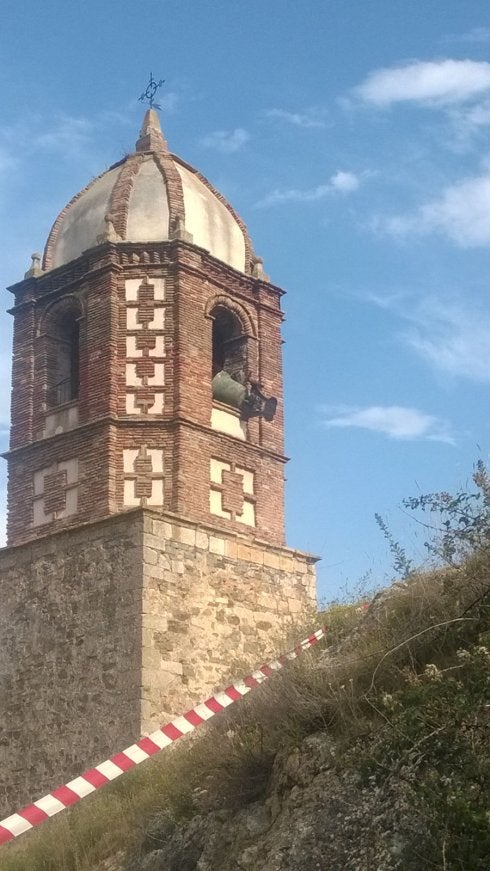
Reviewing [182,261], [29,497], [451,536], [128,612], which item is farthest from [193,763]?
[182,261]

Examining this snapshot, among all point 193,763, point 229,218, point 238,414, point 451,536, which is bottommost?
point 193,763

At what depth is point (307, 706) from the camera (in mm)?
8148

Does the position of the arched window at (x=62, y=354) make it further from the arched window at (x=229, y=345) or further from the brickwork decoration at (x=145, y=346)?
the arched window at (x=229, y=345)

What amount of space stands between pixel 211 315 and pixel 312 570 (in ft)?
14.9

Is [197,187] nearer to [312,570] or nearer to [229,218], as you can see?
[229,218]

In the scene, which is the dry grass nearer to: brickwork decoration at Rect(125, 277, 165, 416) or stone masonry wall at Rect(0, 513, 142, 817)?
stone masonry wall at Rect(0, 513, 142, 817)

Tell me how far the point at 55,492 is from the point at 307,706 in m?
9.67

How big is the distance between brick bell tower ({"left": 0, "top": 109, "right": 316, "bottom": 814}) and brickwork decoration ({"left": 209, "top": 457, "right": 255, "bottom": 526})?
0.03 meters

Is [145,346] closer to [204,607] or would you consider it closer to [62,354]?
[62,354]

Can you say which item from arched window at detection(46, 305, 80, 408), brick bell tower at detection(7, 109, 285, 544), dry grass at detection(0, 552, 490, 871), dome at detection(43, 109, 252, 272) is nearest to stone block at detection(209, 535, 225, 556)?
brick bell tower at detection(7, 109, 285, 544)

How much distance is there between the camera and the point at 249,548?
17.2 metres

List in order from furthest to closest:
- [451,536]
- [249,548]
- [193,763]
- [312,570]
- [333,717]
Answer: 1. [312,570]
2. [249,548]
3. [193,763]
4. [451,536]
5. [333,717]

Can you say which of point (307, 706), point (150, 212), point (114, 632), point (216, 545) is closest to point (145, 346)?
point (150, 212)

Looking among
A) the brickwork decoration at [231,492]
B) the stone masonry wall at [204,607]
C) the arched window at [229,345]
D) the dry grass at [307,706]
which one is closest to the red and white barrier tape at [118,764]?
the dry grass at [307,706]
